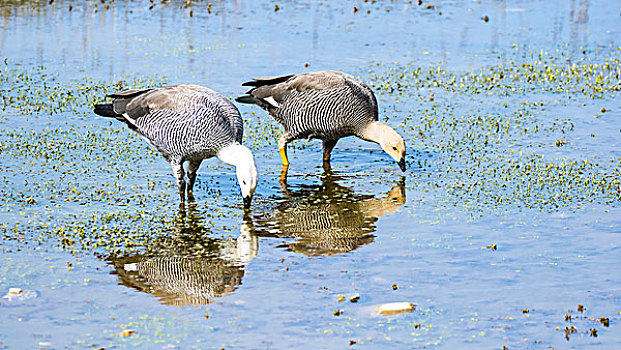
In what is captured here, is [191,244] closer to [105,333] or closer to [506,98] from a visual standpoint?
[105,333]

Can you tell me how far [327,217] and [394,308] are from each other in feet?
9.06

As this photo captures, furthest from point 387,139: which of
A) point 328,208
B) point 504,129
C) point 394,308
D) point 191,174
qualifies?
point 394,308

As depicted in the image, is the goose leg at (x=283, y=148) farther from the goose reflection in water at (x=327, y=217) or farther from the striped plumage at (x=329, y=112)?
the goose reflection in water at (x=327, y=217)

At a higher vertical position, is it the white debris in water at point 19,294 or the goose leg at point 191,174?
the goose leg at point 191,174

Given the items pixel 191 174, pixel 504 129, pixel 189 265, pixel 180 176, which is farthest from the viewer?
pixel 504 129

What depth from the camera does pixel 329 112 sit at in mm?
11883

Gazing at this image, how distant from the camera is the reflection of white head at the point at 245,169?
392 inches

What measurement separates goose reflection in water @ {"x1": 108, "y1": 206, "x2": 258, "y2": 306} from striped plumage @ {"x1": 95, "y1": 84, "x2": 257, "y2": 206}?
2.48 feet

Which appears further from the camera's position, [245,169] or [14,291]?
[245,169]

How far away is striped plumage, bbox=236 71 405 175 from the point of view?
11.9m

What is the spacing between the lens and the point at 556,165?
462 inches

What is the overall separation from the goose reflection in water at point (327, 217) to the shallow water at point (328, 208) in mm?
34

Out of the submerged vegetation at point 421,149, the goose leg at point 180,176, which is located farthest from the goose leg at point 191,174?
the submerged vegetation at point 421,149

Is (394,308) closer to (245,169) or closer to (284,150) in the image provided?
(245,169)
